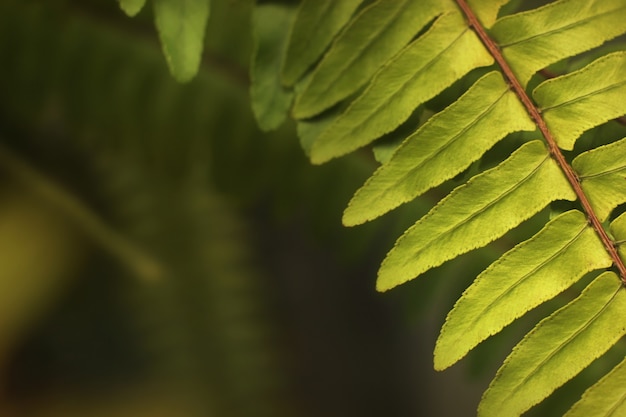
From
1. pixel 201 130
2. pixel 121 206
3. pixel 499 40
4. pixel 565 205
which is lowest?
pixel 121 206

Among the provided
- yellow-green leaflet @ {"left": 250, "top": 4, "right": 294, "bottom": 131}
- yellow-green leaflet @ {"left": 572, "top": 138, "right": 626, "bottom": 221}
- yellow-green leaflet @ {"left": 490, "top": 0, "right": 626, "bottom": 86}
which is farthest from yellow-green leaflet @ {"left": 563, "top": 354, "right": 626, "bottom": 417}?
yellow-green leaflet @ {"left": 250, "top": 4, "right": 294, "bottom": 131}

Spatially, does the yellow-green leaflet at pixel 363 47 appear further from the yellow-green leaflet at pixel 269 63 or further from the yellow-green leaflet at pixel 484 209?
the yellow-green leaflet at pixel 484 209

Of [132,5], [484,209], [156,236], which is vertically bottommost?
[156,236]

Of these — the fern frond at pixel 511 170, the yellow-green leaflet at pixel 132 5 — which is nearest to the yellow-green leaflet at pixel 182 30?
the yellow-green leaflet at pixel 132 5

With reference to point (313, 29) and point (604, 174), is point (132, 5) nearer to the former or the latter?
point (313, 29)

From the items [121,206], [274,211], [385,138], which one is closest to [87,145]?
[121,206]

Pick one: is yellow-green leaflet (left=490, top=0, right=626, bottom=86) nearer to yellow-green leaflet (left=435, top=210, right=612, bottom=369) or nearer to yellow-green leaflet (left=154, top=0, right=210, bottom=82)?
yellow-green leaflet (left=435, top=210, right=612, bottom=369)

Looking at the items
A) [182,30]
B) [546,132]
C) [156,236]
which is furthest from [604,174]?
[156,236]

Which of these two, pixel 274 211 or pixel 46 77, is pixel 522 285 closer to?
pixel 274 211
